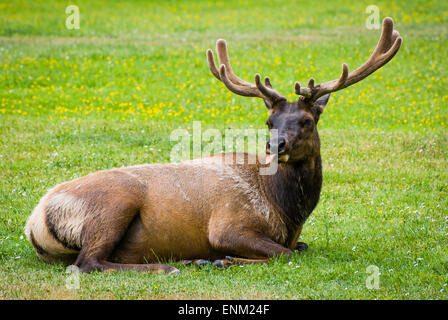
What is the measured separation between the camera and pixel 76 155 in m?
12.5

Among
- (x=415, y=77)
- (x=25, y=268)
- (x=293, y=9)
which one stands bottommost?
(x=25, y=268)

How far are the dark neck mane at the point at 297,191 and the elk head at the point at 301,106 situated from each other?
195 mm

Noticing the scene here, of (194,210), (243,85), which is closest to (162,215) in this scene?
(194,210)

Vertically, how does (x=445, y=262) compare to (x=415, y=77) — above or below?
below

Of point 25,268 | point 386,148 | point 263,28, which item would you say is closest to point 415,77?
point 386,148

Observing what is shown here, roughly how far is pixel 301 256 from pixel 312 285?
41.4 inches

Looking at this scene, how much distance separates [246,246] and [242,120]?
9548 mm

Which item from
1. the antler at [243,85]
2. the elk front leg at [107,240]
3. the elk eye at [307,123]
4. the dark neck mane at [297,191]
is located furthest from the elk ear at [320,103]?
the elk front leg at [107,240]

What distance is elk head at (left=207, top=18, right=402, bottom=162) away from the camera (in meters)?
7.38

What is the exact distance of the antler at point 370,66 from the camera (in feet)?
25.4

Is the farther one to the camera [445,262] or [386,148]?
[386,148]

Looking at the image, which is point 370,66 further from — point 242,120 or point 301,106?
point 242,120
